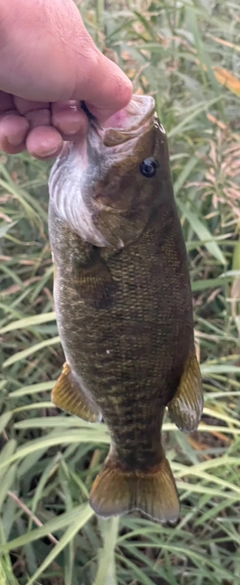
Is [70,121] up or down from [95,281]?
up

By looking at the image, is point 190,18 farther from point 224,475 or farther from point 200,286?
point 224,475

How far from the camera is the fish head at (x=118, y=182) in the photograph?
34.4 inches

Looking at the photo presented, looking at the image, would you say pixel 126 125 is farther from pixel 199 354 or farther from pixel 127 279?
pixel 199 354

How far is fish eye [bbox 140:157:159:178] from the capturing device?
35.3 inches

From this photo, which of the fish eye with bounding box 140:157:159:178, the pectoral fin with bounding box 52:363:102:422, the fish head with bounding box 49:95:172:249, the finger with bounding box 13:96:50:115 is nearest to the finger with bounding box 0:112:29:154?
the finger with bounding box 13:96:50:115

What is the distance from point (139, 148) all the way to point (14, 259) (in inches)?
37.0

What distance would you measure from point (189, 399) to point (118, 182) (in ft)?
1.34

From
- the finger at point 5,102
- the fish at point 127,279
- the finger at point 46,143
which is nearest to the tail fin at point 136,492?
the fish at point 127,279

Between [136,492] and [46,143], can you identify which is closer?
[46,143]

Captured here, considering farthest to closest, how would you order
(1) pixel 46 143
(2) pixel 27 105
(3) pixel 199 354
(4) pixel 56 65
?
1. (3) pixel 199 354
2. (2) pixel 27 105
3. (1) pixel 46 143
4. (4) pixel 56 65

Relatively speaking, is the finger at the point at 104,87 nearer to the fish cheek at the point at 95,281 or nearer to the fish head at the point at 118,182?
the fish head at the point at 118,182

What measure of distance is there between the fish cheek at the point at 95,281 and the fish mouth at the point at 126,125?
0.18m

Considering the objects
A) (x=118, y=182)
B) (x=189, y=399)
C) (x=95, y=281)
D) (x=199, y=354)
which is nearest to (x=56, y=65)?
(x=118, y=182)

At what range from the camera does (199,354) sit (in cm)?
172
